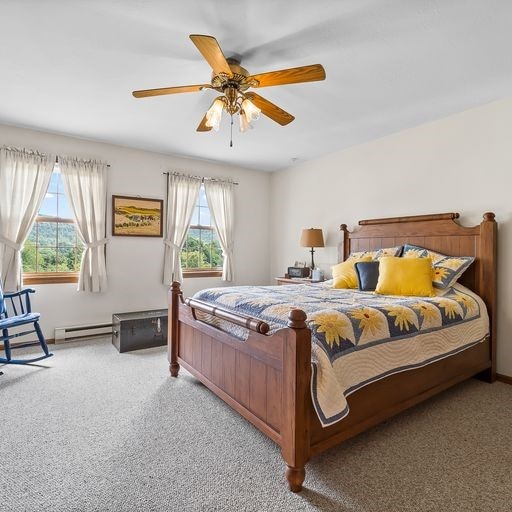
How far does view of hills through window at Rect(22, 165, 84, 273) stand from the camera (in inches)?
150

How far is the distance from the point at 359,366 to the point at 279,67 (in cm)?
214

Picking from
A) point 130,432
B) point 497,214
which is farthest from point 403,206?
point 130,432

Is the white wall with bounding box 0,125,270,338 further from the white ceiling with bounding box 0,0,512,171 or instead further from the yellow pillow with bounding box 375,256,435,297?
the yellow pillow with bounding box 375,256,435,297

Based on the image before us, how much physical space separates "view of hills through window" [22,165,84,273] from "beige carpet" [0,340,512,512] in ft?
5.64

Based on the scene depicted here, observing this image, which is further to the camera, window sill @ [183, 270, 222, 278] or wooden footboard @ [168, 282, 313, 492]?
window sill @ [183, 270, 222, 278]

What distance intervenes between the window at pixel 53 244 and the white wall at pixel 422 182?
304 centimetres

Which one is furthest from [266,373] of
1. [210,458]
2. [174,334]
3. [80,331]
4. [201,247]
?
[201,247]

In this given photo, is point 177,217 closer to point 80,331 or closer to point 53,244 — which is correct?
point 53,244

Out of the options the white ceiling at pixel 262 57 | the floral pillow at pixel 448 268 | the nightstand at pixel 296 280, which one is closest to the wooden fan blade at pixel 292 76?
the white ceiling at pixel 262 57

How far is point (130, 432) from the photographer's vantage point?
1.99m

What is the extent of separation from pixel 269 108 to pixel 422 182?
1.98 meters

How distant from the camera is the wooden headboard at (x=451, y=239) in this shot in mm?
2807

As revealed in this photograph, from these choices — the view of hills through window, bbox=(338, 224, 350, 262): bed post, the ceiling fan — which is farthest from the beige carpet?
the ceiling fan

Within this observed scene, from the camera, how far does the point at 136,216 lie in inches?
169
